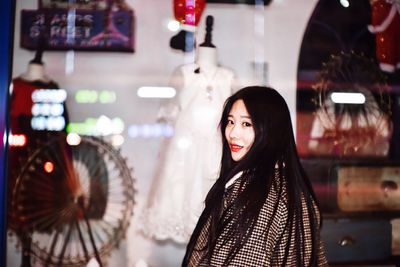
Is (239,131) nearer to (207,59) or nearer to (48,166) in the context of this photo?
(207,59)

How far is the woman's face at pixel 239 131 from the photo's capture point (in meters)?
1.79

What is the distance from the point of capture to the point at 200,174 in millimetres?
2951

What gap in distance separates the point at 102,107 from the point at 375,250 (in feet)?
6.55

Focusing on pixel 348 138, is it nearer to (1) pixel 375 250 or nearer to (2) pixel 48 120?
(1) pixel 375 250

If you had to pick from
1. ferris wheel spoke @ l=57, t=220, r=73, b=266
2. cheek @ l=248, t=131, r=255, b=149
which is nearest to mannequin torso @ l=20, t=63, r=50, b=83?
ferris wheel spoke @ l=57, t=220, r=73, b=266

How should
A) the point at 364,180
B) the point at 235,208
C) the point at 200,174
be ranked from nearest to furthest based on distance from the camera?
1. the point at 235,208
2. the point at 200,174
3. the point at 364,180

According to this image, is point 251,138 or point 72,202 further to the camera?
point 72,202

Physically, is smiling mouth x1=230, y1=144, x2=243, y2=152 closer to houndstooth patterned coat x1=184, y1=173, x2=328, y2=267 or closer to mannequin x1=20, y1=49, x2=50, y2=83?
houndstooth patterned coat x1=184, y1=173, x2=328, y2=267

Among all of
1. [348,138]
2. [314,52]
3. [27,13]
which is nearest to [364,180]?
[348,138]

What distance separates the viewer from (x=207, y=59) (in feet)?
10.1

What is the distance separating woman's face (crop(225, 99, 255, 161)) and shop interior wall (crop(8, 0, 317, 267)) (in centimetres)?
133

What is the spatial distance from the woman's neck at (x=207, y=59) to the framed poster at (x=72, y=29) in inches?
20.4

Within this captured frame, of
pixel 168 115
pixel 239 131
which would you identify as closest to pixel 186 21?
pixel 168 115

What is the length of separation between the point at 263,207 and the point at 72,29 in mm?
1984
